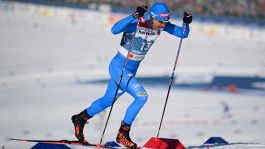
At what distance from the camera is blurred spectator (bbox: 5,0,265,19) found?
30.2 metres

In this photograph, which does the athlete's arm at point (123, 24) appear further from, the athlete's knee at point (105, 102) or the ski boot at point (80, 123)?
the ski boot at point (80, 123)

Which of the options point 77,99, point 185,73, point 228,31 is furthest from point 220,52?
→ point 77,99

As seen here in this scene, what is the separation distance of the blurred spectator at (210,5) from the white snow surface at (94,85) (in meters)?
1.25

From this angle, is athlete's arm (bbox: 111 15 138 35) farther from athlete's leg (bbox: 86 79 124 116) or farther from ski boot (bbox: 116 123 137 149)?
ski boot (bbox: 116 123 137 149)

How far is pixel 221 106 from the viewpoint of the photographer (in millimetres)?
18047

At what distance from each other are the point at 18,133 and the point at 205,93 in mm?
8762

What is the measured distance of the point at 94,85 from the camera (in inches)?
776

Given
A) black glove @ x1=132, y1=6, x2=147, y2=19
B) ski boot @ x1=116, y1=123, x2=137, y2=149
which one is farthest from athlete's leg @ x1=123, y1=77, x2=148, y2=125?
black glove @ x1=132, y1=6, x2=147, y2=19

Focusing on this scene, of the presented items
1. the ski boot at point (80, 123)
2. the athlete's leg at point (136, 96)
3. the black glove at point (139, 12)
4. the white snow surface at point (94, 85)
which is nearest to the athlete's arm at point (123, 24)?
the black glove at point (139, 12)

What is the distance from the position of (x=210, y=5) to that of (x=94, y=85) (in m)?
14.2

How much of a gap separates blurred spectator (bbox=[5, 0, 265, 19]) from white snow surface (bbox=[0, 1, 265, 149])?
1.25m

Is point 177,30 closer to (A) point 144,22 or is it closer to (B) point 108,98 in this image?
(A) point 144,22

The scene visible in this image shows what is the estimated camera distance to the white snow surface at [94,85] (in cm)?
1478

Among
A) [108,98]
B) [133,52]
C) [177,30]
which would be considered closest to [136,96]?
[108,98]
